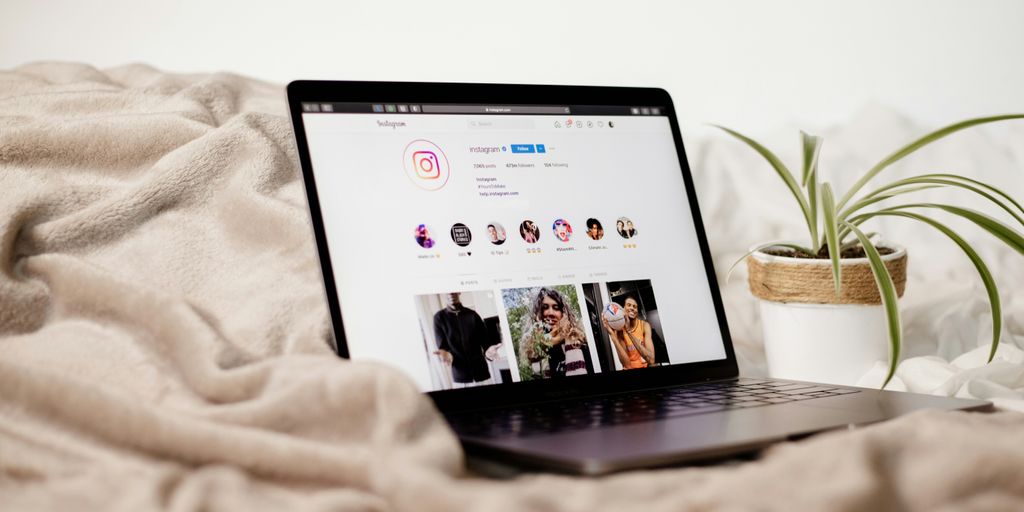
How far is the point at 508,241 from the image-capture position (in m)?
0.84

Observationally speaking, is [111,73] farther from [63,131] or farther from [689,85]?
[689,85]

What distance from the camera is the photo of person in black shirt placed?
29.7 inches

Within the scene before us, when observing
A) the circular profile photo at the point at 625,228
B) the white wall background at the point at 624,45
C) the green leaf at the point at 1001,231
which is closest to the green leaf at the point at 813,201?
the green leaf at the point at 1001,231

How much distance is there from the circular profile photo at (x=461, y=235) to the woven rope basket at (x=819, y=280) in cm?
42

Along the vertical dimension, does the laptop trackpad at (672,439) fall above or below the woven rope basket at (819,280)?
below

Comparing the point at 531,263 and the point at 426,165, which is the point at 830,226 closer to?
the point at 531,263

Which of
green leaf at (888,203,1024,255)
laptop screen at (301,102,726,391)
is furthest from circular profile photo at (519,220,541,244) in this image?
green leaf at (888,203,1024,255)

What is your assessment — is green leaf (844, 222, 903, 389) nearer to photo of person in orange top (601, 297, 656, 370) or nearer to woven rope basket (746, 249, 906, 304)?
woven rope basket (746, 249, 906, 304)

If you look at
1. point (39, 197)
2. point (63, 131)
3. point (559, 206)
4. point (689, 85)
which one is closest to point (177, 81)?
point (63, 131)

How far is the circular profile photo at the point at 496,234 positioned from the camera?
831mm

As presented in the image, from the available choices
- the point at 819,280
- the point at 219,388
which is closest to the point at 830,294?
the point at 819,280

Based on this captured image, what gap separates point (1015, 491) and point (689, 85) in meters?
1.50

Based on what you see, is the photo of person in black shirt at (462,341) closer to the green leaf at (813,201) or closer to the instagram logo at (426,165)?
the instagram logo at (426,165)

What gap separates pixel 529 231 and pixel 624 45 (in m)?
1.21
